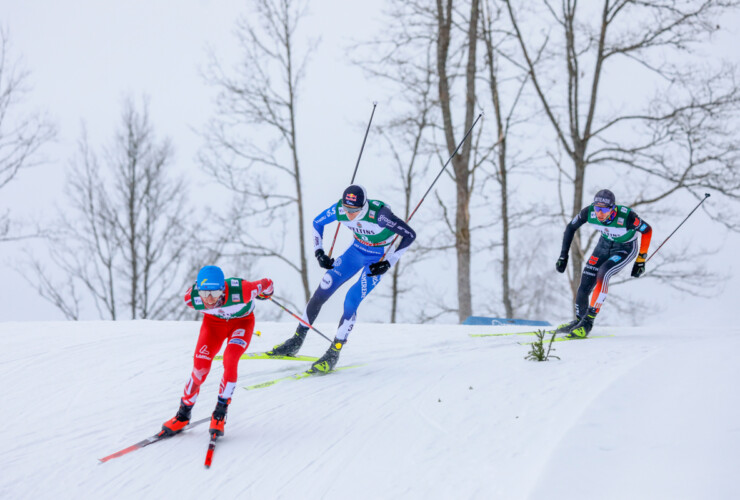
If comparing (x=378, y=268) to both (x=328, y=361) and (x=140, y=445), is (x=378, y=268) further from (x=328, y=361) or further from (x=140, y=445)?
(x=140, y=445)

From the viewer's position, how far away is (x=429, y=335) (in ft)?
26.8

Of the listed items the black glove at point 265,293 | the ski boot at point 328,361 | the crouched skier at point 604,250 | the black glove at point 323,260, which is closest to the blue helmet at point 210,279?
the black glove at point 265,293

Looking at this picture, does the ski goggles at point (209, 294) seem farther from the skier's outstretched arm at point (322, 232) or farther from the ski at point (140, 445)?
the skier's outstretched arm at point (322, 232)

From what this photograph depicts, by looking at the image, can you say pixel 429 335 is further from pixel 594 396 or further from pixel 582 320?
pixel 594 396

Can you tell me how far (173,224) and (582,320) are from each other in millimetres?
13509

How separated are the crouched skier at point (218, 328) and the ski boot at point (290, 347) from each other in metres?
1.72

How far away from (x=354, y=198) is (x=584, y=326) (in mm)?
4034

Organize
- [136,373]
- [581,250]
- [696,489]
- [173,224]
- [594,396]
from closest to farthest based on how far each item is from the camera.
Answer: [696,489]
[594,396]
[136,373]
[581,250]
[173,224]

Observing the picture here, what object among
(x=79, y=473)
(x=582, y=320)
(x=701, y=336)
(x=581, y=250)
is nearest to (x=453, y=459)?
(x=79, y=473)

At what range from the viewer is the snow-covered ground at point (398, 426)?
3387 mm

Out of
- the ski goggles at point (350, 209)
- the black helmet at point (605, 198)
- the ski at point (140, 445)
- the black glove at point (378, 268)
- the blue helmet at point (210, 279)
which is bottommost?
the ski at point (140, 445)

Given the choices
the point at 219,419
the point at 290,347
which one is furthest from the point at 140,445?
the point at 290,347

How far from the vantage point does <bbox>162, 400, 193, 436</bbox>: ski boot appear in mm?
4559

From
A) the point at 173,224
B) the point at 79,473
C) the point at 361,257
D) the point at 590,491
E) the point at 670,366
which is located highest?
the point at 173,224
